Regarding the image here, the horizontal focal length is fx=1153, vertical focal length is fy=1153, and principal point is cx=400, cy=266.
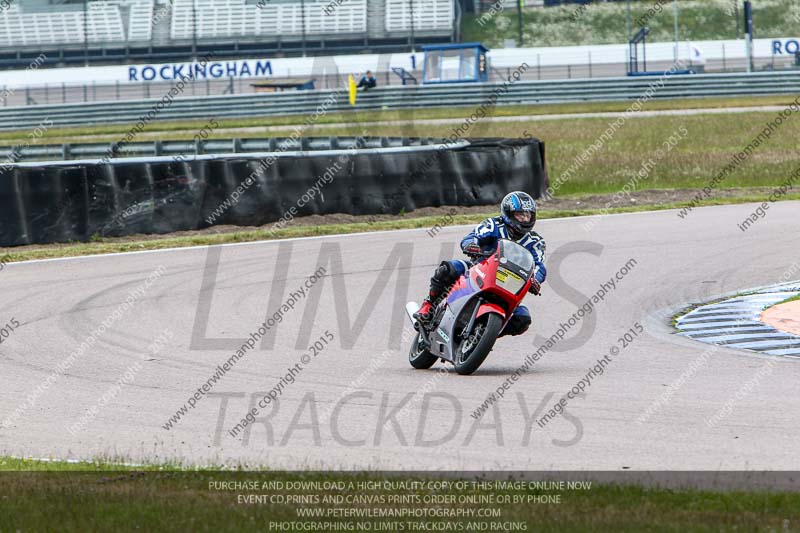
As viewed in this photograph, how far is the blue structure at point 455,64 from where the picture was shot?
52344 mm

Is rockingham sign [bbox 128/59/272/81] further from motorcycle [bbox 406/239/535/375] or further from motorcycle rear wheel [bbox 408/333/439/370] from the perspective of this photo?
motorcycle [bbox 406/239/535/375]

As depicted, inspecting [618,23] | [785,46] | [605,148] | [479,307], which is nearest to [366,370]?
[479,307]

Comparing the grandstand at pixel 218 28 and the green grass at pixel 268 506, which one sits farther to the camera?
the grandstand at pixel 218 28

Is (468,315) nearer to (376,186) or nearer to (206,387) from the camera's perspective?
(206,387)

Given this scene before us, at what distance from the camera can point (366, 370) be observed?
10.0 m

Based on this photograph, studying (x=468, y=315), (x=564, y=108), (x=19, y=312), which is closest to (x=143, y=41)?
(x=564, y=108)

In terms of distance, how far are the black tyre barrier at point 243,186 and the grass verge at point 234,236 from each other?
0.81 feet

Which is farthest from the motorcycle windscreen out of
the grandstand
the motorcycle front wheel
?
the grandstand

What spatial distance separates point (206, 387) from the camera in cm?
938

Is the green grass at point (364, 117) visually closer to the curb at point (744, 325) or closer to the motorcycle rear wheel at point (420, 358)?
the curb at point (744, 325)

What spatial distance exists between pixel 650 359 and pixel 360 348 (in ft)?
8.97

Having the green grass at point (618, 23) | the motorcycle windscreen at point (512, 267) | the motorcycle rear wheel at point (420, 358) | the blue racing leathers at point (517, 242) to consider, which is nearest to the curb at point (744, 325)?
the blue racing leathers at point (517, 242)

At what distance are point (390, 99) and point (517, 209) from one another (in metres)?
38.1

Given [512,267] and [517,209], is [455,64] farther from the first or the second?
[512,267]
